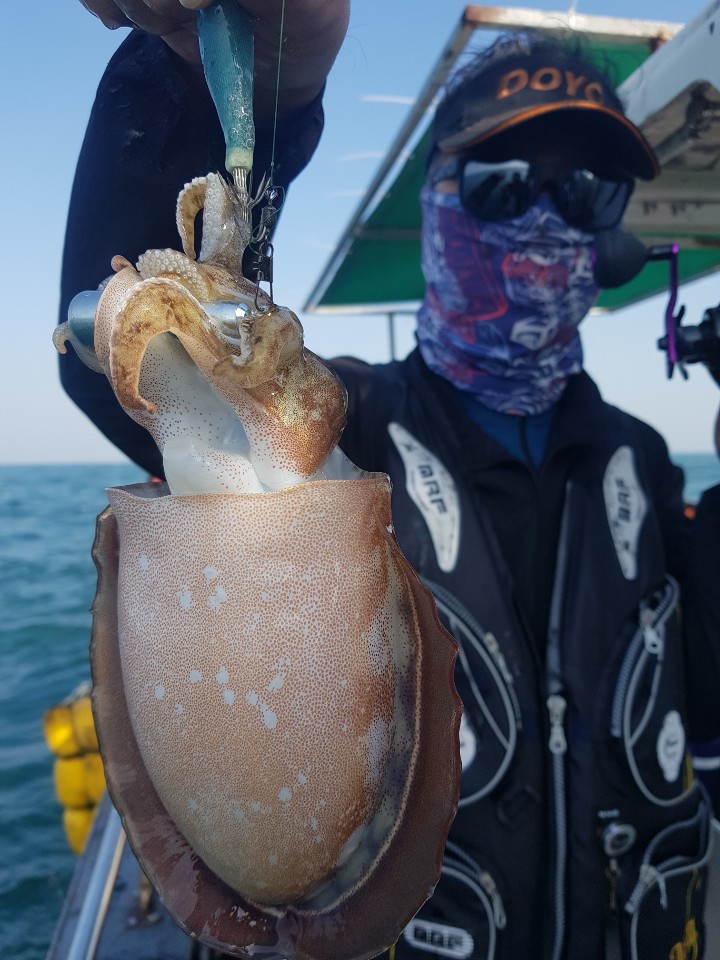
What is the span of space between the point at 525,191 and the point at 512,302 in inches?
14.3

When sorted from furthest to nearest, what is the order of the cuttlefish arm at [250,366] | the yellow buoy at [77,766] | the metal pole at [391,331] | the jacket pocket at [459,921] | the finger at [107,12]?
the metal pole at [391,331] < the yellow buoy at [77,766] < the jacket pocket at [459,921] < the finger at [107,12] < the cuttlefish arm at [250,366]

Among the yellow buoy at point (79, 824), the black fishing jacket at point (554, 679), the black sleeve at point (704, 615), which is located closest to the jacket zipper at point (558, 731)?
the black fishing jacket at point (554, 679)

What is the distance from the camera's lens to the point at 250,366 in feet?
2.37

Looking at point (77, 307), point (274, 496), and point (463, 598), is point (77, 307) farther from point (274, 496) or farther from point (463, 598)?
point (463, 598)

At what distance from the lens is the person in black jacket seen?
166 centimetres

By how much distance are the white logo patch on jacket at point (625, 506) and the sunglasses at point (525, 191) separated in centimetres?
81

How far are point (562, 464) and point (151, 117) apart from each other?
5.05 feet

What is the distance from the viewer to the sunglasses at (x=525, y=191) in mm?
2076

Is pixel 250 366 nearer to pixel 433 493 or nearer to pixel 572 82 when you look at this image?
pixel 433 493

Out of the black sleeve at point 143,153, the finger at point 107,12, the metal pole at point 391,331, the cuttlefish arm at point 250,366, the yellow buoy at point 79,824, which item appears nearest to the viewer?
the cuttlefish arm at point 250,366

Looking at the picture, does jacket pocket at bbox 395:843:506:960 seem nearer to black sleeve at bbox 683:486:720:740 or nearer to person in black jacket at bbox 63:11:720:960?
person in black jacket at bbox 63:11:720:960

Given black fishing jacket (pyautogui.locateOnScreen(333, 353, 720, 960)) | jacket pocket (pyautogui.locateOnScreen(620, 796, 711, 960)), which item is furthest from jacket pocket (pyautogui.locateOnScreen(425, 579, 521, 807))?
jacket pocket (pyautogui.locateOnScreen(620, 796, 711, 960))

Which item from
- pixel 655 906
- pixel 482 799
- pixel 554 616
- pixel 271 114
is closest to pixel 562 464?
pixel 554 616

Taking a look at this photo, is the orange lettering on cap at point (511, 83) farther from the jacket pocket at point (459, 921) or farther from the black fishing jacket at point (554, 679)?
the jacket pocket at point (459, 921)
